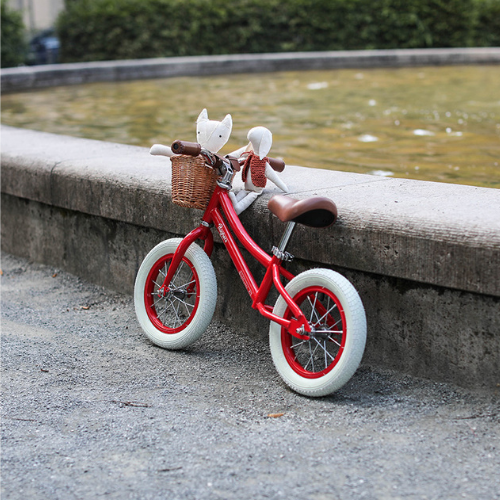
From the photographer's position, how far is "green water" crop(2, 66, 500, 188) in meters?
5.74

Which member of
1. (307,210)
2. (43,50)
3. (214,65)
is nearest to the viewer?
(307,210)

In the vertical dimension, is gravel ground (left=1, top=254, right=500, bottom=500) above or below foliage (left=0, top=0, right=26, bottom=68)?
below

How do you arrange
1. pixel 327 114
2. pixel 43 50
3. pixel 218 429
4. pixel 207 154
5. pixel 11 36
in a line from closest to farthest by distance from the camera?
pixel 218 429
pixel 207 154
pixel 327 114
pixel 11 36
pixel 43 50

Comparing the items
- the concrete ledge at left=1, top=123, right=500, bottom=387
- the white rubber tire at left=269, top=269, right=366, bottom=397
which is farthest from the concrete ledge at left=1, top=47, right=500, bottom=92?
the white rubber tire at left=269, top=269, right=366, bottom=397

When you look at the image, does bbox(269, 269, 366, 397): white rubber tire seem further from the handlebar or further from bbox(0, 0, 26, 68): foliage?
bbox(0, 0, 26, 68): foliage

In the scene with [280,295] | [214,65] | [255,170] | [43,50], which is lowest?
[280,295]

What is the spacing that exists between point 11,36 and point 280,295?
13878 millimetres

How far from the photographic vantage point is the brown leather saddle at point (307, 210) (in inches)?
108

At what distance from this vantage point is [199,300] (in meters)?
3.27

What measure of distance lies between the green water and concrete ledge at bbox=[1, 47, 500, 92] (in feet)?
1.28

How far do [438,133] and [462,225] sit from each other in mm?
4381

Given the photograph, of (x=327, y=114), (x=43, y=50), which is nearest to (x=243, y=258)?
(x=327, y=114)

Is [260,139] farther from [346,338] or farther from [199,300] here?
[346,338]

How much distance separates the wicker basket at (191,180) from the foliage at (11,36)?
13.0 meters
